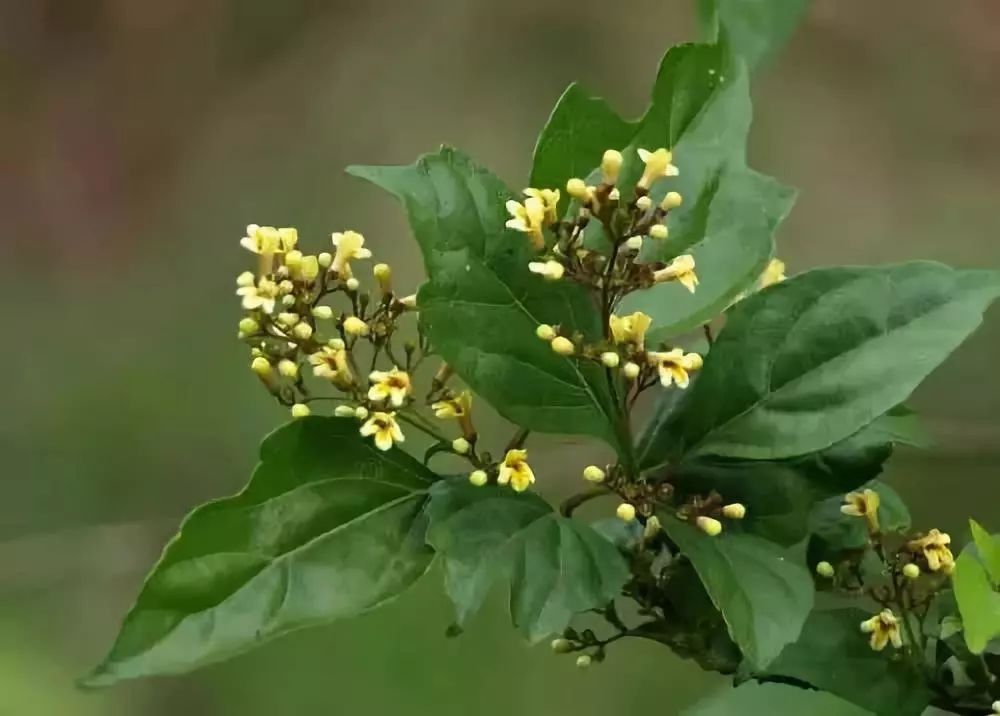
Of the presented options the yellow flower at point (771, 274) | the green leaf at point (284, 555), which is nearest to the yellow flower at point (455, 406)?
the green leaf at point (284, 555)

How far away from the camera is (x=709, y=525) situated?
365mm

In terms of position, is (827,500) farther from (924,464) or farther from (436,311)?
(924,464)

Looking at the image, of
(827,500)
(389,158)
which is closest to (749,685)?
(827,500)

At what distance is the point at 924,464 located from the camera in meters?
0.91

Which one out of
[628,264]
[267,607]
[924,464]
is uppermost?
[628,264]

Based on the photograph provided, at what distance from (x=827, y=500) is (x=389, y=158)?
775 mm

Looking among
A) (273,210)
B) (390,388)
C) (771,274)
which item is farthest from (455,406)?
(273,210)

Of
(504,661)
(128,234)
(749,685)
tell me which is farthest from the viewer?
(128,234)

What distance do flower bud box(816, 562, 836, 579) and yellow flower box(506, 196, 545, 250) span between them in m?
0.18

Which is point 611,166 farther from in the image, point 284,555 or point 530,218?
point 284,555

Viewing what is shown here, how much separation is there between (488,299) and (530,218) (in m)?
0.03

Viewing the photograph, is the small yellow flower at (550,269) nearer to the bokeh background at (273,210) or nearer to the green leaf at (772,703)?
the green leaf at (772,703)

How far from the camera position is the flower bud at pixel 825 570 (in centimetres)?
42

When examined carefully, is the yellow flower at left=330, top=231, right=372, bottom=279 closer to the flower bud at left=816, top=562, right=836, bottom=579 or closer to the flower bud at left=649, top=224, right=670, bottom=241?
the flower bud at left=649, top=224, right=670, bottom=241
